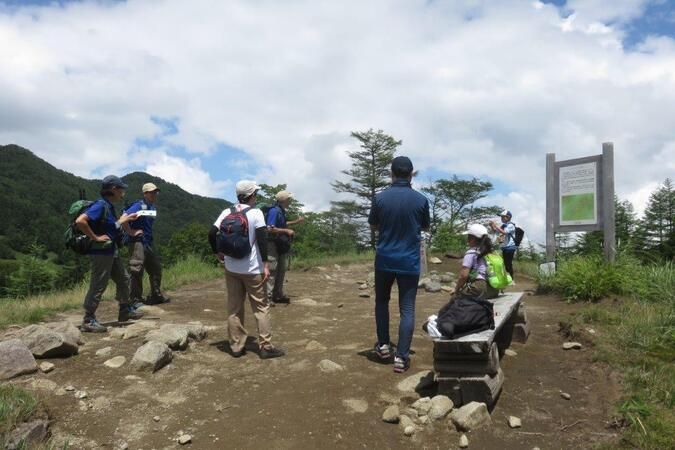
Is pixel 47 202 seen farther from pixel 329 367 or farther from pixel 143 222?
pixel 329 367

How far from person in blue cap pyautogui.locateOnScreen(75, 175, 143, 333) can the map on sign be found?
8221mm

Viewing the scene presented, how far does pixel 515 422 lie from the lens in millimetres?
3684

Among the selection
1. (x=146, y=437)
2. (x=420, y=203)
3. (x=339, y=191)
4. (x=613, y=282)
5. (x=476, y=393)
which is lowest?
(x=146, y=437)

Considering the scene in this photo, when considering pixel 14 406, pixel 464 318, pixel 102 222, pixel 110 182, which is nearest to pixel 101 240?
pixel 102 222

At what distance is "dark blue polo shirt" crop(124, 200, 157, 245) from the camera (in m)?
6.93

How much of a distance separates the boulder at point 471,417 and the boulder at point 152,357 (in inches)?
106

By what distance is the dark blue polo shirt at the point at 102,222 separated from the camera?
573 centimetres

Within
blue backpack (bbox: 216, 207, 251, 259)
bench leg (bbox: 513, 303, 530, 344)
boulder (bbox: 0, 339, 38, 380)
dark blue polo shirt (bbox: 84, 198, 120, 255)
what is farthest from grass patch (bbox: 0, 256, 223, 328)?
bench leg (bbox: 513, 303, 530, 344)

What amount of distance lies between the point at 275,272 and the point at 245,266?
3004 millimetres

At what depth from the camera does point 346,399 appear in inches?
159

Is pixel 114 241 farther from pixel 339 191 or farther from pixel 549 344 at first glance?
pixel 339 191

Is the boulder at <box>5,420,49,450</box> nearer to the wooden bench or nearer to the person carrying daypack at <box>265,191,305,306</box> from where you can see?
the wooden bench

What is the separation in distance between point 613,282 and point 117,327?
279 inches

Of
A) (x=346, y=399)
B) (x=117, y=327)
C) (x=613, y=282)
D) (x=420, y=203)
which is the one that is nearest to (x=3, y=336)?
(x=117, y=327)
